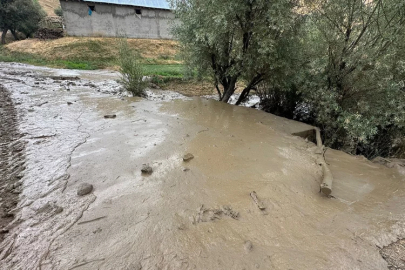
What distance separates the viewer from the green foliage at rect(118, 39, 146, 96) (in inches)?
406

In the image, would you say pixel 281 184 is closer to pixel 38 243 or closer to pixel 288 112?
pixel 38 243

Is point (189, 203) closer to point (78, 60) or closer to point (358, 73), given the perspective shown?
point (358, 73)

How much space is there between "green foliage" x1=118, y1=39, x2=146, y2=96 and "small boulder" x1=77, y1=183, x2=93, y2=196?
8.08m

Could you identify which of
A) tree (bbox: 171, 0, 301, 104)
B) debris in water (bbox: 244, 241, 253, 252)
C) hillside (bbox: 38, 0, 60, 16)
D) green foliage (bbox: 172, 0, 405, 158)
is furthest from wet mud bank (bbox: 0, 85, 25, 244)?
hillside (bbox: 38, 0, 60, 16)

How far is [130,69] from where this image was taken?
1055 cm

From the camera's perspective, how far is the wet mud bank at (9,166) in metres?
2.97

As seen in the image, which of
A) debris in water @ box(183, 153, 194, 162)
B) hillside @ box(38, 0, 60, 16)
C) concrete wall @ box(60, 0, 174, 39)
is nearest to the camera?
debris in water @ box(183, 153, 194, 162)

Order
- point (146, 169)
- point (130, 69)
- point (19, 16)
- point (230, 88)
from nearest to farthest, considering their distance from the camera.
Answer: point (146, 169) < point (130, 69) < point (230, 88) < point (19, 16)

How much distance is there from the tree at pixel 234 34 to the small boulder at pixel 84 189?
624 centimetres

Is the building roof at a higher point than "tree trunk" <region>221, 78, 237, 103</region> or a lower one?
higher

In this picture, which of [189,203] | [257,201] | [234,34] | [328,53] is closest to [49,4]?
[234,34]

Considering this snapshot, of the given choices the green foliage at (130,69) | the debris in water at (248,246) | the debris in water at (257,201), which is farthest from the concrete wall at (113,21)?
the debris in water at (248,246)

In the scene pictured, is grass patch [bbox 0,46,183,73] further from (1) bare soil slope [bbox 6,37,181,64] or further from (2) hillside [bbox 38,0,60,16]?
(2) hillside [bbox 38,0,60,16]

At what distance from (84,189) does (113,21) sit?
90.8ft
